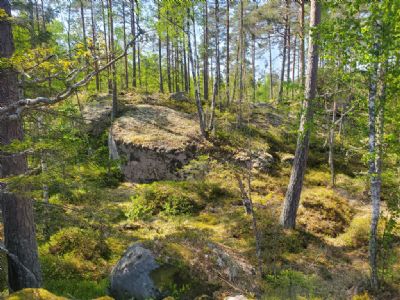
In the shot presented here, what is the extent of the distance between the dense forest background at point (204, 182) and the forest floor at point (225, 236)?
0.18 ft

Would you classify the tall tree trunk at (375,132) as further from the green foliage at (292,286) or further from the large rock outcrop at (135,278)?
the large rock outcrop at (135,278)

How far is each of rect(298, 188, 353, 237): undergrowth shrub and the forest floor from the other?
4 cm

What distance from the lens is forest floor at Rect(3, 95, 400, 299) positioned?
7.28 metres

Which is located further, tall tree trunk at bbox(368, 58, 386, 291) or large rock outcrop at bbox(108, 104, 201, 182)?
large rock outcrop at bbox(108, 104, 201, 182)

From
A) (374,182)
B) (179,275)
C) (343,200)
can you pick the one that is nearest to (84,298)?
(179,275)

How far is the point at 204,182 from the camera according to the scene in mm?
14516

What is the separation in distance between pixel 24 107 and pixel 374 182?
7.38 meters

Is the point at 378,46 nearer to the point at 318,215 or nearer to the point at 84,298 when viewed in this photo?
the point at 318,215

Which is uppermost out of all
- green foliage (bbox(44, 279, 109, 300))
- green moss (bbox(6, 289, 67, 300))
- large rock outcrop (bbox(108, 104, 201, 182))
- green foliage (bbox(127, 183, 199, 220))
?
large rock outcrop (bbox(108, 104, 201, 182))

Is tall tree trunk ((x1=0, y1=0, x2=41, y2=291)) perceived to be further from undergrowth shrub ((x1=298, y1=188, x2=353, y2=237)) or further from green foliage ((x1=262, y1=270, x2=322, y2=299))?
undergrowth shrub ((x1=298, y1=188, x2=353, y2=237))

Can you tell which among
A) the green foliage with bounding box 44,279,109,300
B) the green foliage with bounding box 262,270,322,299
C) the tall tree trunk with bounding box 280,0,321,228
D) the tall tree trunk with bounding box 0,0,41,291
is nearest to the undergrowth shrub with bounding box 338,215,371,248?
the tall tree trunk with bounding box 280,0,321,228

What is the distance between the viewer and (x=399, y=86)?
6.41m

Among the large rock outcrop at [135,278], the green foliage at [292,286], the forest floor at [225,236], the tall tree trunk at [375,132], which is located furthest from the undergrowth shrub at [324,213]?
the large rock outcrop at [135,278]

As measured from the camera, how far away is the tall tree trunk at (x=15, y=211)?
5941 mm
